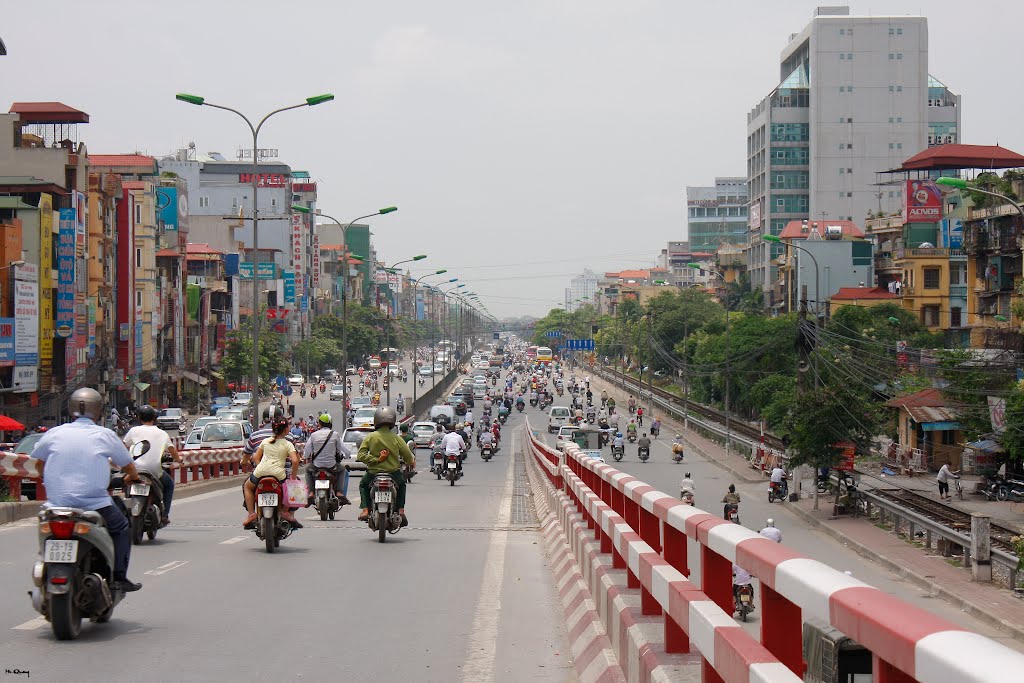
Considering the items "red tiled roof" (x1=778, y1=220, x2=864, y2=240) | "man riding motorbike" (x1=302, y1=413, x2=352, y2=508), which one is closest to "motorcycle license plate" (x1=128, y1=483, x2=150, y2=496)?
"man riding motorbike" (x1=302, y1=413, x2=352, y2=508)

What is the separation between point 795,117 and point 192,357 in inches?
2679

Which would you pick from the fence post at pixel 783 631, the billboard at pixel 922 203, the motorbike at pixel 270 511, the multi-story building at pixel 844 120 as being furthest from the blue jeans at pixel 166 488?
Result: the multi-story building at pixel 844 120

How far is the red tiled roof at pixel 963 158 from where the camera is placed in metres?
94.8

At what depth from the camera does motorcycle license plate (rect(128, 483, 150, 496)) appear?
1342 cm

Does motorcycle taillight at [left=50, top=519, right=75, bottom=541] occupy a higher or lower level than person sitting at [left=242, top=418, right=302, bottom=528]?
higher

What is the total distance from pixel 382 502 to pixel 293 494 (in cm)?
153

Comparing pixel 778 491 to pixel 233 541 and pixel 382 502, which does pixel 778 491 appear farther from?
pixel 233 541

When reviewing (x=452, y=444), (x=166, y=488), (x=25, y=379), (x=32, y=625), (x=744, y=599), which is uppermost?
(x=166, y=488)

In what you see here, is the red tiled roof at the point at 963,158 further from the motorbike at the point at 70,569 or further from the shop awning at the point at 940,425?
the motorbike at the point at 70,569

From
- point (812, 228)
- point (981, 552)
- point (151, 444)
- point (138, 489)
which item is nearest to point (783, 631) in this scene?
point (151, 444)

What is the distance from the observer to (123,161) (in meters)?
108

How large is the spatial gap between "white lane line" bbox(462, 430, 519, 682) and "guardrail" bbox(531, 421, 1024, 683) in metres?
1.49

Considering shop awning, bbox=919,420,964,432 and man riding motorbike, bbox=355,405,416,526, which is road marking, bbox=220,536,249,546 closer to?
man riding motorbike, bbox=355,405,416,526

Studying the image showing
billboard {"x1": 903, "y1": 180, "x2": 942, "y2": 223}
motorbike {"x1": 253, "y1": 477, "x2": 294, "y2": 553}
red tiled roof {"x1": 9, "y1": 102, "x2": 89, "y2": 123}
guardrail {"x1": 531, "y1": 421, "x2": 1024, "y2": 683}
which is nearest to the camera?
guardrail {"x1": 531, "y1": 421, "x2": 1024, "y2": 683}
